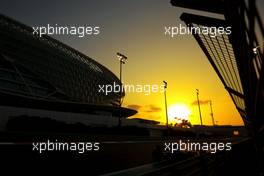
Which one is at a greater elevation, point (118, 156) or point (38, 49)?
point (38, 49)

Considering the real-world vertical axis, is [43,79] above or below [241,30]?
above

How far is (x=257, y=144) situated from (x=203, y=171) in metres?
4.82

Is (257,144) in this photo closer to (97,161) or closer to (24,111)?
(97,161)

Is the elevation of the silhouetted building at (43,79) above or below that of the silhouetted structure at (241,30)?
above

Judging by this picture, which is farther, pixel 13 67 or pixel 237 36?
pixel 13 67

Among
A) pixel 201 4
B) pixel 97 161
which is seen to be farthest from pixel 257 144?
pixel 97 161

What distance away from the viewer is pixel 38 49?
170 ft

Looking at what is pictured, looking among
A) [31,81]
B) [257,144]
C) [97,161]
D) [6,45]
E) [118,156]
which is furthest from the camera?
[31,81]

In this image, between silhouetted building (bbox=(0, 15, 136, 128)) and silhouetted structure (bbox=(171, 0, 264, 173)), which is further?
silhouetted building (bbox=(0, 15, 136, 128))

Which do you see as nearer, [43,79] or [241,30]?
[241,30]

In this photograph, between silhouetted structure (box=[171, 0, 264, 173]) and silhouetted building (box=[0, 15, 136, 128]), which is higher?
silhouetted building (box=[0, 15, 136, 128])

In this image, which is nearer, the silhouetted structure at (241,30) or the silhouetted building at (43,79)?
the silhouetted structure at (241,30)

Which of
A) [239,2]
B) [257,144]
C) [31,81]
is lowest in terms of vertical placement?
[257,144]

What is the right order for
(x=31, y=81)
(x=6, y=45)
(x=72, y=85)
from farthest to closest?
1. (x=72, y=85)
2. (x=31, y=81)
3. (x=6, y=45)
